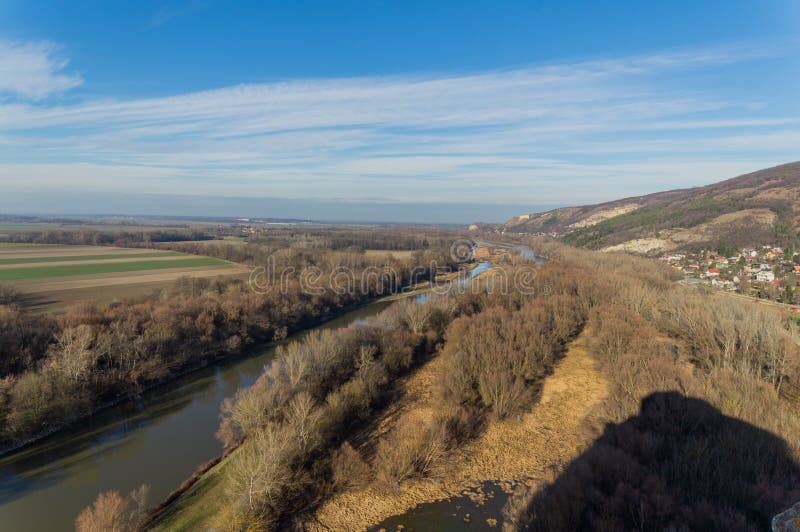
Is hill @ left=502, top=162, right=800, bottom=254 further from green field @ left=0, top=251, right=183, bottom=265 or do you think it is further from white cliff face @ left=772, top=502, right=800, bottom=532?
green field @ left=0, top=251, right=183, bottom=265

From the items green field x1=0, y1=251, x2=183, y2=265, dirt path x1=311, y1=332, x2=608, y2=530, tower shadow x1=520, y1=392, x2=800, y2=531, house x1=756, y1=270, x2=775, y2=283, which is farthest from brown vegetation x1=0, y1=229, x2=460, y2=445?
house x1=756, y1=270, x2=775, y2=283

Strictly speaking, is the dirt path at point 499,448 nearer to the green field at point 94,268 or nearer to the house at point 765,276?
the house at point 765,276

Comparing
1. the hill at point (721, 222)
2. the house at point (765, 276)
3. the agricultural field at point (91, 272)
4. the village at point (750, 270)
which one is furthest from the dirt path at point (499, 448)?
the hill at point (721, 222)

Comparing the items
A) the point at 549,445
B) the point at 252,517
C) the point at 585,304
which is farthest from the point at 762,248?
the point at 252,517

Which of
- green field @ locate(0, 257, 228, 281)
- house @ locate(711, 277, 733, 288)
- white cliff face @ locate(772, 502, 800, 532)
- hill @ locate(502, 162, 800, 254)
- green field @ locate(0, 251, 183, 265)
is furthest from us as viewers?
hill @ locate(502, 162, 800, 254)

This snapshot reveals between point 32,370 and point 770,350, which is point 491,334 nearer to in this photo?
point 770,350

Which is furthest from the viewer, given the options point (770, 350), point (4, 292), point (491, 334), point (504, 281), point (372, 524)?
point (504, 281)

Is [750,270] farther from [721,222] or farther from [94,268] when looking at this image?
[94,268]
